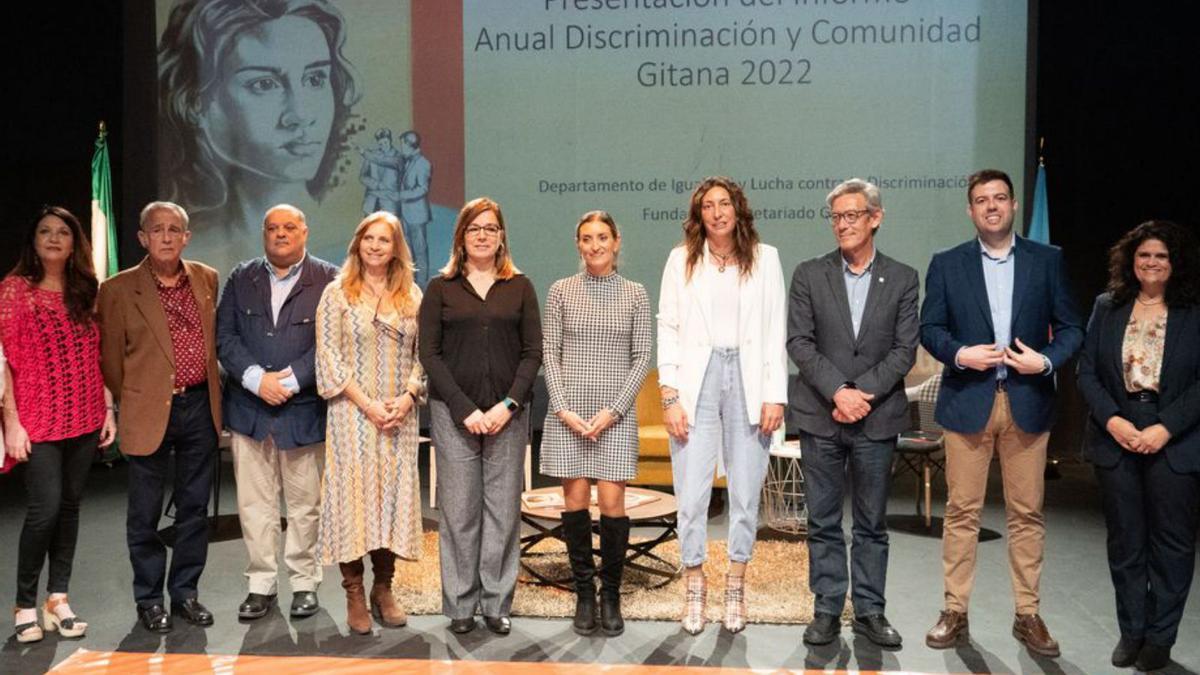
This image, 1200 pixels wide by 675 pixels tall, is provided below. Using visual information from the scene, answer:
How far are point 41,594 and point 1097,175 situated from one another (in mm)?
6997

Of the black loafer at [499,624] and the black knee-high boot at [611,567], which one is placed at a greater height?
the black knee-high boot at [611,567]

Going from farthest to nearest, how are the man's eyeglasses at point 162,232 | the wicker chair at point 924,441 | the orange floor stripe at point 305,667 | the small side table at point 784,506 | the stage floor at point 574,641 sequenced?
1. the wicker chair at point 924,441
2. the small side table at point 784,506
3. the man's eyeglasses at point 162,232
4. the stage floor at point 574,641
5. the orange floor stripe at point 305,667

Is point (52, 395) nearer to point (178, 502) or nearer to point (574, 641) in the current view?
point (178, 502)

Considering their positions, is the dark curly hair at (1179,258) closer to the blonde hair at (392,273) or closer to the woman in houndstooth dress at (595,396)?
the woman in houndstooth dress at (595,396)

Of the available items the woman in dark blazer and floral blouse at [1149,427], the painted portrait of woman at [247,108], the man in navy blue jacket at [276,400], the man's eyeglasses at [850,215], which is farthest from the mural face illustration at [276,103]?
the woman in dark blazer and floral blouse at [1149,427]

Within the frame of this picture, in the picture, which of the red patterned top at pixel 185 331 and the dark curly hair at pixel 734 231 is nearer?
the dark curly hair at pixel 734 231

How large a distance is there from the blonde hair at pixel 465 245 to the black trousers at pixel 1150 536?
212cm

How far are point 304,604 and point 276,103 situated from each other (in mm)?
4420

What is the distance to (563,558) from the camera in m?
4.89

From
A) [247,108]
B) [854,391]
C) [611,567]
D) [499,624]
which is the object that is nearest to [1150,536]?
[854,391]

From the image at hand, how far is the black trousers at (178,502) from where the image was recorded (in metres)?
3.88

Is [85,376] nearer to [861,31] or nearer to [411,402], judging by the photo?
[411,402]

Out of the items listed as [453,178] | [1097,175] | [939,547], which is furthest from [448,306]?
[1097,175]

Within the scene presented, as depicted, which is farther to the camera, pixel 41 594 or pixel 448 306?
pixel 41 594
